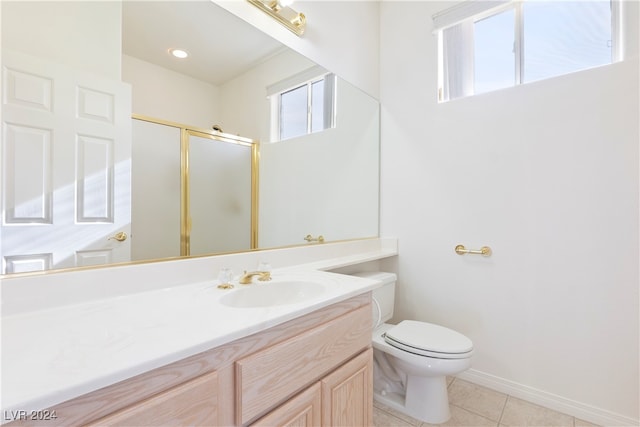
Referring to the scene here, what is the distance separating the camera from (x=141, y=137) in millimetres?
1032

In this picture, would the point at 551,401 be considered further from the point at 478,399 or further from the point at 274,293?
the point at 274,293

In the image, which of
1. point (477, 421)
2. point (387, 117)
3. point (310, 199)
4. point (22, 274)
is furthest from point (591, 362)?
point (22, 274)

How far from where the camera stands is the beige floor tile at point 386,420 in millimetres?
1472

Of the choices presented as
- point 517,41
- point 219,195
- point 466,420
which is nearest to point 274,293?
point 219,195

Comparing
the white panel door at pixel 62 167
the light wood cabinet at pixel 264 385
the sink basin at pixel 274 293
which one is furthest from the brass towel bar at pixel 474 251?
the white panel door at pixel 62 167

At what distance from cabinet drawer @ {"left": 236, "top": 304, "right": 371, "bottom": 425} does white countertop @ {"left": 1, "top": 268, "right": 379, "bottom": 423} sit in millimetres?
88

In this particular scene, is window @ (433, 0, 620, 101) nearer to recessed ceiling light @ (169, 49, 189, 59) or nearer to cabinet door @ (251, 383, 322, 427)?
recessed ceiling light @ (169, 49, 189, 59)

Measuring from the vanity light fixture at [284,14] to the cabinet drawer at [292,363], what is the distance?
148cm

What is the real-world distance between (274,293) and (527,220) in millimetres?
1484

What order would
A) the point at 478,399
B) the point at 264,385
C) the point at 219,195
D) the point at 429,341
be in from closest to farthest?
the point at 264,385 → the point at 219,195 → the point at 429,341 → the point at 478,399

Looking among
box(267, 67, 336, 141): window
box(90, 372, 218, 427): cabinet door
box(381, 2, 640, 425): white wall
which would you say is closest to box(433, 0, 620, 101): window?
box(381, 2, 640, 425): white wall

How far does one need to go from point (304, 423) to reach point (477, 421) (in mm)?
1171

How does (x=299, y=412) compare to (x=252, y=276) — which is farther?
(x=252, y=276)

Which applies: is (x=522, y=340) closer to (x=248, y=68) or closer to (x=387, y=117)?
(x=387, y=117)
